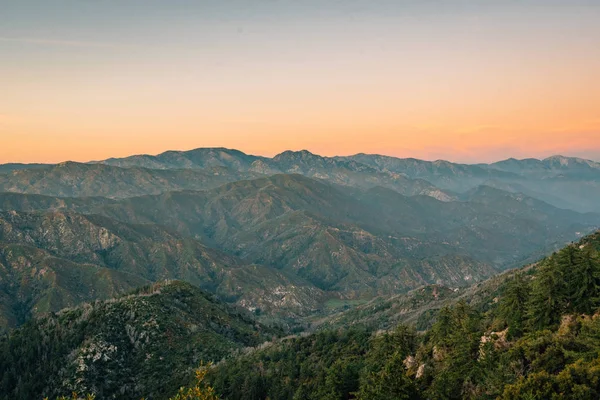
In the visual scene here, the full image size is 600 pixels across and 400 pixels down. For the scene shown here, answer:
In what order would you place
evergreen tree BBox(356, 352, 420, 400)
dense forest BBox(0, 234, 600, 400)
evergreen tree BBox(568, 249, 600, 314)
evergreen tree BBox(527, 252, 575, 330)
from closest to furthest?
dense forest BBox(0, 234, 600, 400)
evergreen tree BBox(356, 352, 420, 400)
evergreen tree BBox(568, 249, 600, 314)
evergreen tree BBox(527, 252, 575, 330)

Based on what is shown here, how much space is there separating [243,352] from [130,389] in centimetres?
4277

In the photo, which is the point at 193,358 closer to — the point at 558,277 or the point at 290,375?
the point at 290,375

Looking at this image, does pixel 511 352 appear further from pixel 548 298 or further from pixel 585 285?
pixel 585 285

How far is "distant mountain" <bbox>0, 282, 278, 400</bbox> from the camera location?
160 meters

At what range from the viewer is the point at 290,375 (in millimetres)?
119875

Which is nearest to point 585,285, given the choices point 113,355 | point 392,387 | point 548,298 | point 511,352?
point 548,298

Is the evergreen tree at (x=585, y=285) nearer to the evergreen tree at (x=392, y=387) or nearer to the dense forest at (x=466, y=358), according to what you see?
the dense forest at (x=466, y=358)

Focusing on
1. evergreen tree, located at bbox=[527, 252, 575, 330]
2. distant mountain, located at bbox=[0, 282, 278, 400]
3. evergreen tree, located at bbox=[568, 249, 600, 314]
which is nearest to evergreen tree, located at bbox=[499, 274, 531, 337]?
Result: evergreen tree, located at bbox=[527, 252, 575, 330]

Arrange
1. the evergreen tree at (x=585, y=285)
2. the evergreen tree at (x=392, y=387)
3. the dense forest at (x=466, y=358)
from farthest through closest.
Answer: the evergreen tree at (x=585, y=285) < the evergreen tree at (x=392, y=387) < the dense forest at (x=466, y=358)

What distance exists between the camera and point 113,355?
170500 millimetres

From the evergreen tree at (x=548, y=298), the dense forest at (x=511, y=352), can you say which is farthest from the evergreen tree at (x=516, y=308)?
the evergreen tree at (x=548, y=298)

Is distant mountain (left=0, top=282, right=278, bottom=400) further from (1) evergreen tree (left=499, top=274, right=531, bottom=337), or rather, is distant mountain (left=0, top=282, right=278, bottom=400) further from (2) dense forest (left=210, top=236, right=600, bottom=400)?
(1) evergreen tree (left=499, top=274, right=531, bottom=337)

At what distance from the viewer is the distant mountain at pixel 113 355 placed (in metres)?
160

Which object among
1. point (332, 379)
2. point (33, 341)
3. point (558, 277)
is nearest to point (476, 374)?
Result: point (558, 277)
